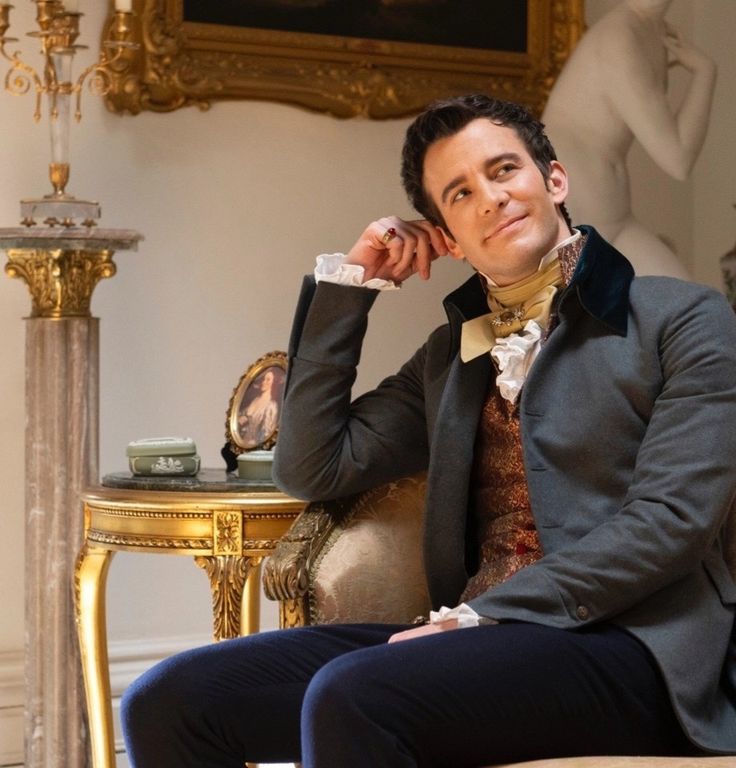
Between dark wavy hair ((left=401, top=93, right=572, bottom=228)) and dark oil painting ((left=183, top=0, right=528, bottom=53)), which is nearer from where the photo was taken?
dark wavy hair ((left=401, top=93, right=572, bottom=228))

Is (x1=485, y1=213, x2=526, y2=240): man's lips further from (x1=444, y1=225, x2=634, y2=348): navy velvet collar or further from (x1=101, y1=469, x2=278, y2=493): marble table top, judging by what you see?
(x1=101, y1=469, x2=278, y2=493): marble table top

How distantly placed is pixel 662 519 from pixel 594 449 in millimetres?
209

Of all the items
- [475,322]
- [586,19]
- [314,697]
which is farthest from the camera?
[586,19]

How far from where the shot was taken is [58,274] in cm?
363

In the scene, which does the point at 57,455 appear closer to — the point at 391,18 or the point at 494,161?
the point at 494,161

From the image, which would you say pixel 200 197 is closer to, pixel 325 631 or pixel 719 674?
pixel 325 631

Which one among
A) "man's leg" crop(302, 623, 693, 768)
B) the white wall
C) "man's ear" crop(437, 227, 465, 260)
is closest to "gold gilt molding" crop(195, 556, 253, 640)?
"man's ear" crop(437, 227, 465, 260)

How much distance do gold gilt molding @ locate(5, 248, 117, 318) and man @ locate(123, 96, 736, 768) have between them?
1.15 meters

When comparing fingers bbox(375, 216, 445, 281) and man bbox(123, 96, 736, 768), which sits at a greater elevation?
fingers bbox(375, 216, 445, 281)

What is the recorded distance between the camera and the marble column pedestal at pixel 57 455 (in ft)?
11.9

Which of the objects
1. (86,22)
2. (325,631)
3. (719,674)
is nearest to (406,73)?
(86,22)

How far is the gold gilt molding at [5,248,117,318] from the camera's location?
142 inches

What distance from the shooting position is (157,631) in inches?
173

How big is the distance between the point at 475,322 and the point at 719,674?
723mm
